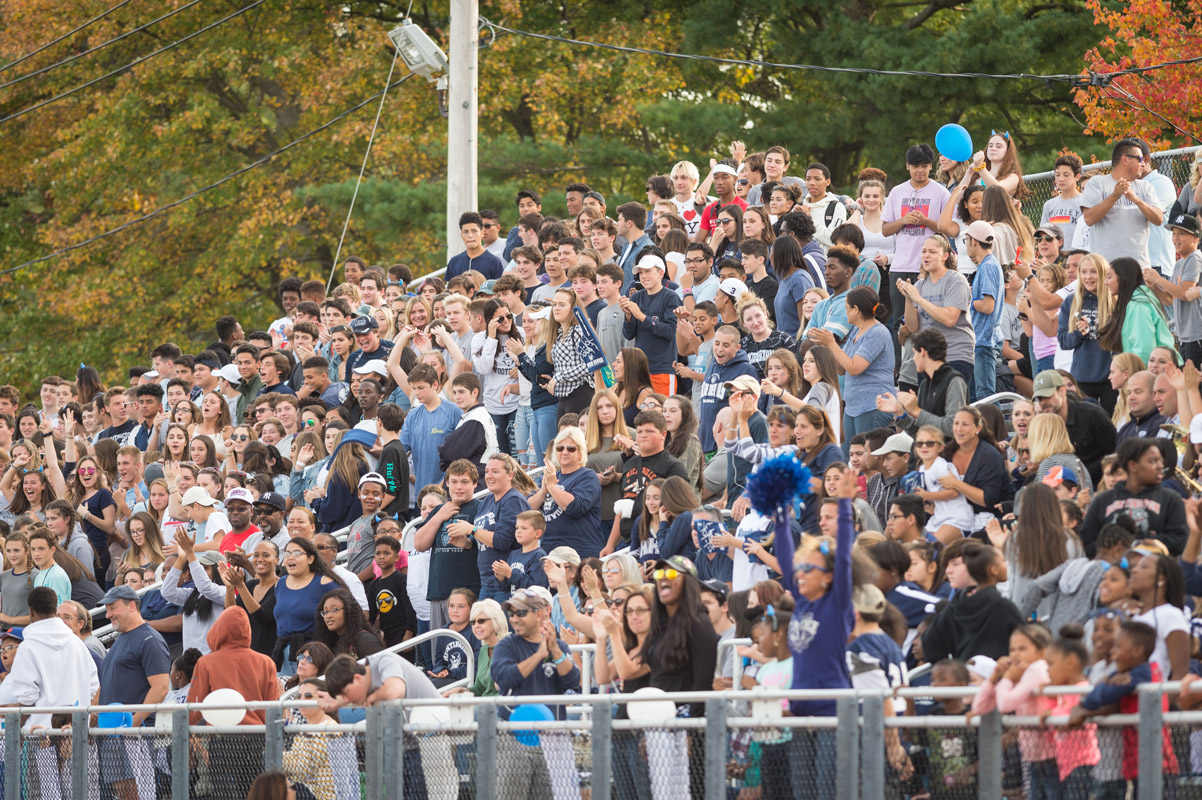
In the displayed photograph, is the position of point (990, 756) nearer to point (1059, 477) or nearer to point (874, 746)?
point (874, 746)

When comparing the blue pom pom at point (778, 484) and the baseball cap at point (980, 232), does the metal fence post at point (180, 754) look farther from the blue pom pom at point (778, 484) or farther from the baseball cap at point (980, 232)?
the baseball cap at point (980, 232)

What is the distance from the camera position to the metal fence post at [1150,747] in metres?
6.11

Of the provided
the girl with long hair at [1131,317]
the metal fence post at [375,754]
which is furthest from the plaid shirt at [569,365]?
the metal fence post at [375,754]

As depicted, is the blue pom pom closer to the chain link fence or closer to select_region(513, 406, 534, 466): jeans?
select_region(513, 406, 534, 466): jeans

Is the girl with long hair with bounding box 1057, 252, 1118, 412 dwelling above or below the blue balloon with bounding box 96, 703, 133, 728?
above

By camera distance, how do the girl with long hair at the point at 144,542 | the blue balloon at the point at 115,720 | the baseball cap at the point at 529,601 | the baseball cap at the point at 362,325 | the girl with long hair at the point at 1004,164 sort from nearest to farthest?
the baseball cap at the point at 529,601 < the blue balloon at the point at 115,720 < the girl with long hair at the point at 144,542 < the girl with long hair at the point at 1004,164 < the baseball cap at the point at 362,325

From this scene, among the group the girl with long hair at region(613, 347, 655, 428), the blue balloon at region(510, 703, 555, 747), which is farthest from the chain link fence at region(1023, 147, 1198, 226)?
the blue balloon at region(510, 703, 555, 747)

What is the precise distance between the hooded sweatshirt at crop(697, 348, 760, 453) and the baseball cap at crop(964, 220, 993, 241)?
2316 millimetres

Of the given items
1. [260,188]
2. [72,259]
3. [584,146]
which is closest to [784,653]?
[584,146]

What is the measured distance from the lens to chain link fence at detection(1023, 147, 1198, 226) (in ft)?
56.9

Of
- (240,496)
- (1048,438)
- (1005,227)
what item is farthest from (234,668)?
(1005,227)

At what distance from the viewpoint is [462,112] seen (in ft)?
67.1

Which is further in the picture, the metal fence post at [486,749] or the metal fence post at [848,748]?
the metal fence post at [486,749]

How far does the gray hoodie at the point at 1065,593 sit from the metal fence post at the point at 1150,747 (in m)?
1.83
